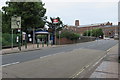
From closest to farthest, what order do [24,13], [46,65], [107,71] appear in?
[107,71]
[46,65]
[24,13]

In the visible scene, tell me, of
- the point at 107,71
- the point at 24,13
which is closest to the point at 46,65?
the point at 107,71

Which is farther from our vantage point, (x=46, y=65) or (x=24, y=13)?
(x=24, y=13)

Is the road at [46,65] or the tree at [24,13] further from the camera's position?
the tree at [24,13]

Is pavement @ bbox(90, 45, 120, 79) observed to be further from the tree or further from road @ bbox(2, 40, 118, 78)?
the tree

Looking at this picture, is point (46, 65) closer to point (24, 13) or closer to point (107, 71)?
point (107, 71)

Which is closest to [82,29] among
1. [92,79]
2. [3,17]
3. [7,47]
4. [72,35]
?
[72,35]

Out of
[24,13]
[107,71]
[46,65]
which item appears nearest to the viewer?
[107,71]

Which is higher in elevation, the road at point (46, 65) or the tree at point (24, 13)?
the tree at point (24, 13)

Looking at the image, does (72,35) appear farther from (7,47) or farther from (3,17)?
(7,47)

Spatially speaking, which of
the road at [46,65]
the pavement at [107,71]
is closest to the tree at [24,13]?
the road at [46,65]

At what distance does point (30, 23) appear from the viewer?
39.8 m

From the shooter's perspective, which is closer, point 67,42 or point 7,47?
point 7,47

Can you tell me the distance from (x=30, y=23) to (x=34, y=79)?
3313cm

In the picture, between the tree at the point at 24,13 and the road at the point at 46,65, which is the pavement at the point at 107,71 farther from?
the tree at the point at 24,13
